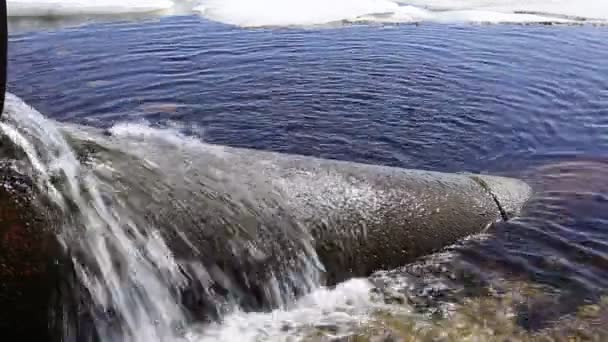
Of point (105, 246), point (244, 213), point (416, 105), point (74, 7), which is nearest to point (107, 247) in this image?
point (105, 246)

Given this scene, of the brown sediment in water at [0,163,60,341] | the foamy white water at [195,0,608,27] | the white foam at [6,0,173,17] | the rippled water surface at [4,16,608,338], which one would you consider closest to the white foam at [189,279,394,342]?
the rippled water surface at [4,16,608,338]

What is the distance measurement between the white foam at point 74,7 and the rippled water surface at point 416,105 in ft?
7.35

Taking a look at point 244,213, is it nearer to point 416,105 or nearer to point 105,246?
point 105,246

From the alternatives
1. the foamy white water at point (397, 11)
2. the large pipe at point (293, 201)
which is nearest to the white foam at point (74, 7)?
the foamy white water at point (397, 11)

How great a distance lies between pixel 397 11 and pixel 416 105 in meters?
8.27

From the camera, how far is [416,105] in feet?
26.9

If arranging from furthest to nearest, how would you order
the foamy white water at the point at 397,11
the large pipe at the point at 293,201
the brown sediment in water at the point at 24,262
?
the foamy white water at the point at 397,11, the large pipe at the point at 293,201, the brown sediment in water at the point at 24,262

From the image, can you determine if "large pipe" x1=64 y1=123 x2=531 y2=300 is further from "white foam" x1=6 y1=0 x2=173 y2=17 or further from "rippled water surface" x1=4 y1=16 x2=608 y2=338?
"white foam" x1=6 y1=0 x2=173 y2=17

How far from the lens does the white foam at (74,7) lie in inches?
579

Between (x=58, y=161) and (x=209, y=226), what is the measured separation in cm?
89

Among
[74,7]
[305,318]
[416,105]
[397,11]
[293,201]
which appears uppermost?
[397,11]

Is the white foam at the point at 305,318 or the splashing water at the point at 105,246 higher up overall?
the splashing water at the point at 105,246

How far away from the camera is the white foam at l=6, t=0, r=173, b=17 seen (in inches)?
579

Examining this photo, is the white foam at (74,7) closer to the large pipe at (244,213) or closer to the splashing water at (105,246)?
the large pipe at (244,213)
